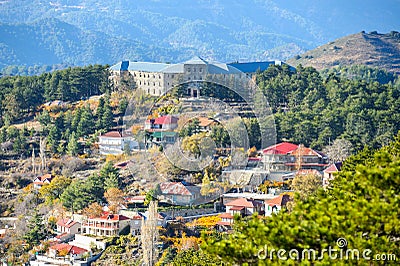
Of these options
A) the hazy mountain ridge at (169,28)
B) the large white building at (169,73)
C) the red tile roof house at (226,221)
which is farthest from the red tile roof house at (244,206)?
the hazy mountain ridge at (169,28)

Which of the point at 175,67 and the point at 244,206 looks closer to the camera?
the point at 244,206

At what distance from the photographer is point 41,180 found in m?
26.6

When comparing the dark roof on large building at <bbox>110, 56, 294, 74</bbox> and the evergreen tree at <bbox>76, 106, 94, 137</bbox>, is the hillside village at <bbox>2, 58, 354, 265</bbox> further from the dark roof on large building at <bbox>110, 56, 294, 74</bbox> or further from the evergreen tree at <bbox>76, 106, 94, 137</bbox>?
the dark roof on large building at <bbox>110, 56, 294, 74</bbox>

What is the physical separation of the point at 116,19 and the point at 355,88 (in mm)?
129421

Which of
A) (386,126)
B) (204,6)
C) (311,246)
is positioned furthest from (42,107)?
(204,6)

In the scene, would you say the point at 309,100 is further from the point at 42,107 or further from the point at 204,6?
the point at 204,6

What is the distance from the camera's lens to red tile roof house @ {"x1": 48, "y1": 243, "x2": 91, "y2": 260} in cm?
2009

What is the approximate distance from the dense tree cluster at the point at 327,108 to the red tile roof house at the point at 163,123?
3.42m

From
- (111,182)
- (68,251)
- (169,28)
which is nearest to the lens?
(68,251)

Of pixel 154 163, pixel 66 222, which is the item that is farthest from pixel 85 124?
pixel 66 222

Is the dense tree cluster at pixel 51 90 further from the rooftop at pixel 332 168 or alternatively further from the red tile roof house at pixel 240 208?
the red tile roof house at pixel 240 208

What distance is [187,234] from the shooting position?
20.5m

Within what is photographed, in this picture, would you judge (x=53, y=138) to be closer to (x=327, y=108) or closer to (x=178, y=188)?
(x=178, y=188)

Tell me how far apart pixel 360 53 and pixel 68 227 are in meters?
40.2
